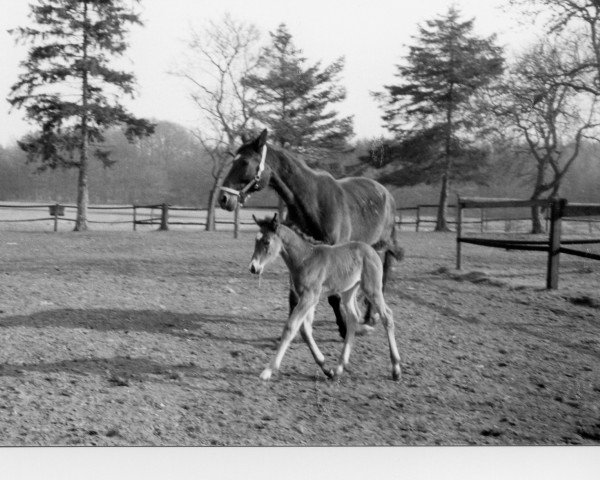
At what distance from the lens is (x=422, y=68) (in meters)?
3.34

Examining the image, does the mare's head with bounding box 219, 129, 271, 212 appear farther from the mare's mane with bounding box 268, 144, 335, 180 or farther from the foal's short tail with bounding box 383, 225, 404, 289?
the foal's short tail with bounding box 383, 225, 404, 289

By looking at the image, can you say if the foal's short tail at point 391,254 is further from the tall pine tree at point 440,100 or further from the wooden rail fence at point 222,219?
the tall pine tree at point 440,100

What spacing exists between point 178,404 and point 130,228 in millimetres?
2562

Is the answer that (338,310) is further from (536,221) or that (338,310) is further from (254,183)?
(536,221)

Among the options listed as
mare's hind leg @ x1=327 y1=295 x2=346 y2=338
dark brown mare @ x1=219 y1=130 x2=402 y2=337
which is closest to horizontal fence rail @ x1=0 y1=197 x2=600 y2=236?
dark brown mare @ x1=219 y1=130 x2=402 y2=337

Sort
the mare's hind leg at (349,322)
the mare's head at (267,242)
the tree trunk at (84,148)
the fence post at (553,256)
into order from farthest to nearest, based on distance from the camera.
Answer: the fence post at (553,256) < the tree trunk at (84,148) < the mare's hind leg at (349,322) < the mare's head at (267,242)

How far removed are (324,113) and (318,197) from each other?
60cm

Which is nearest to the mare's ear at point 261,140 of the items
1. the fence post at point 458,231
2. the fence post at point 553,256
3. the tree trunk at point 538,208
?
the fence post at point 458,231

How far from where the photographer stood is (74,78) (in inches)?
130

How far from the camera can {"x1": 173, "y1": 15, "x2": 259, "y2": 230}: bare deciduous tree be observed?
327 cm

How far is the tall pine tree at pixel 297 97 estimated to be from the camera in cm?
320

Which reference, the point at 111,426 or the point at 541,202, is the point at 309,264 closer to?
the point at 111,426

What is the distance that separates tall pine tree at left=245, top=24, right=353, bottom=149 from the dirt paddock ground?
756 millimetres

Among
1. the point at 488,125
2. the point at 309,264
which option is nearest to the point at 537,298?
the point at 488,125
